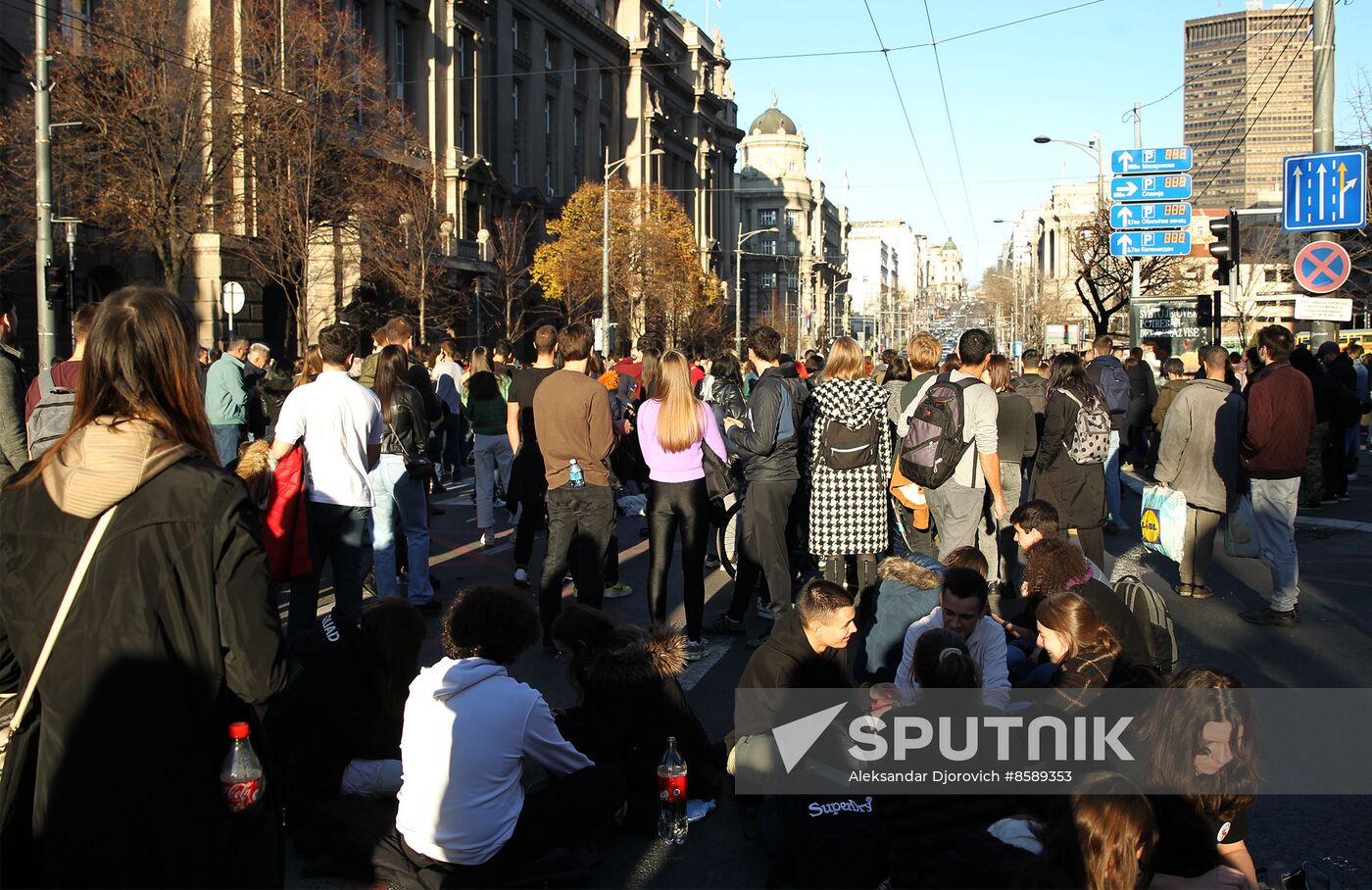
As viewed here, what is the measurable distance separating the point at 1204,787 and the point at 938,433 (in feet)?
15.0

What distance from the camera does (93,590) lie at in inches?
101

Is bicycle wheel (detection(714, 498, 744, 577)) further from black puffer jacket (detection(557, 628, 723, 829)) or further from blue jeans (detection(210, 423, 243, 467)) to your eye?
blue jeans (detection(210, 423, 243, 467))

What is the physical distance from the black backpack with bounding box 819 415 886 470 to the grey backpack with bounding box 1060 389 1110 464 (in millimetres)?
2539

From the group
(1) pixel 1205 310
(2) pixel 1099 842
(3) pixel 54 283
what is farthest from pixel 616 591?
(3) pixel 54 283

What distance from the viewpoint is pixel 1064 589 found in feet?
19.6

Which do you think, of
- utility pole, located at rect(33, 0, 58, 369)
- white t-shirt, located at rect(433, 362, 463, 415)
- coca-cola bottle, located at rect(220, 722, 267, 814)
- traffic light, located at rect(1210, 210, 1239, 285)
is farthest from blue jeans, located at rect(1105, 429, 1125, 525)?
utility pole, located at rect(33, 0, 58, 369)

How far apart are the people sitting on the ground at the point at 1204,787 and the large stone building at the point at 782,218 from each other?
11624 centimetres

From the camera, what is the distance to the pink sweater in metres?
7.79

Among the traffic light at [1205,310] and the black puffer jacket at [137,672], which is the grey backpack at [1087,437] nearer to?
the black puffer jacket at [137,672]

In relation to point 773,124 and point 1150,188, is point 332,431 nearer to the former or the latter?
point 1150,188

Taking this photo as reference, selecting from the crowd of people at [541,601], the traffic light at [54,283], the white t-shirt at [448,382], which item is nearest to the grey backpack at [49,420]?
the crowd of people at [541,601]

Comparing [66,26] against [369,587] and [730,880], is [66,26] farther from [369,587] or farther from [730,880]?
[730,880]

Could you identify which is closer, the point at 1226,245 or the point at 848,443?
the point at 848,443

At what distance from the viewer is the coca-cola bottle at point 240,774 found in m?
2.64
